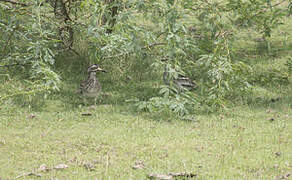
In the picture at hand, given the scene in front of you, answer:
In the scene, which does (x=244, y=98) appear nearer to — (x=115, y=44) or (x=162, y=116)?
(x=162, y=116)

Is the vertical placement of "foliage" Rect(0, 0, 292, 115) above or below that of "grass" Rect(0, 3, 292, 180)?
above

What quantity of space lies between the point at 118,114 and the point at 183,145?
153cm

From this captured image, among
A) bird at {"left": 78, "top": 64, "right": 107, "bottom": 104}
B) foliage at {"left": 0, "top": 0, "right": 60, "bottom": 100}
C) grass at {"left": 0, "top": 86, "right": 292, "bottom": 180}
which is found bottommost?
grass at {"left": 0, "top": 86, "right": 292, "bottom": 180}

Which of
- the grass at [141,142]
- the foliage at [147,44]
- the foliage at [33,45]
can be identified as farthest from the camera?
the foliage at [147,44]

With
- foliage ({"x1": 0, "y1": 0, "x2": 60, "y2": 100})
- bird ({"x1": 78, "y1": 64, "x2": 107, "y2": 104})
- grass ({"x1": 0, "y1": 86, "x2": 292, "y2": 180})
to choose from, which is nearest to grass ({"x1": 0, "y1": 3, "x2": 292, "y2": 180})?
grass ({"x1": 0, "y1": 86, "x2": 292, "y2": 180})

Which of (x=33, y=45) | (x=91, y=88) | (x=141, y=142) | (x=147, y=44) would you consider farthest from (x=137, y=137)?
(x=33, y=45)

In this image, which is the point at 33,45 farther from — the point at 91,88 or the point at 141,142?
the point at 141,142

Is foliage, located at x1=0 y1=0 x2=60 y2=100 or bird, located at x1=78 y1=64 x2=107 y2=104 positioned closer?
foliage, located at x1=0 y1=0 x2=60 y2=100

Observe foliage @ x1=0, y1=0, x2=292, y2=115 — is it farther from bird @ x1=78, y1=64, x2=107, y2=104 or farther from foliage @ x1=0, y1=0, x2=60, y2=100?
bird @ x1=78, y1=64, x2=107, y2=104

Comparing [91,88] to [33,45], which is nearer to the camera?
[33,45]

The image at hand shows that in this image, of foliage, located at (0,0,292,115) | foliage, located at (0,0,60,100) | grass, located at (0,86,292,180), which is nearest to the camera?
grass, located at (0,86,292,180)

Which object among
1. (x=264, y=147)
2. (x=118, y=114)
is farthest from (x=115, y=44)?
(x=264, y=147)

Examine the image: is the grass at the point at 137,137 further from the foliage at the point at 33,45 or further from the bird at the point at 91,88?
the foliage at the point at 33,45

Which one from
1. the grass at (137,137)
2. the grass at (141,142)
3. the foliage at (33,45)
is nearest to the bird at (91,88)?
the grass at (137,137)
